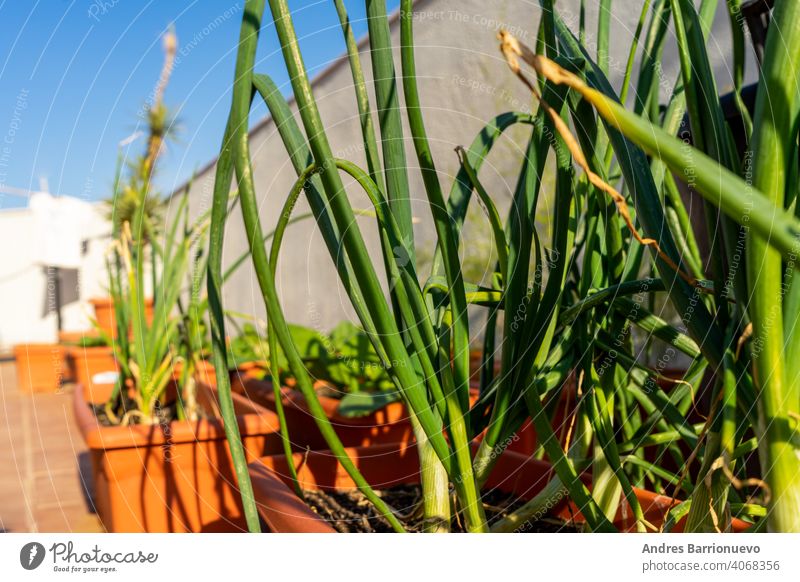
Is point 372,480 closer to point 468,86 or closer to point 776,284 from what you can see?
point 776,284

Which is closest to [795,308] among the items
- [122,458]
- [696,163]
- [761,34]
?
[696,163]

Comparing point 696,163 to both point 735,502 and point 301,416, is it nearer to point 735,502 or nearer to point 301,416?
point 735,502

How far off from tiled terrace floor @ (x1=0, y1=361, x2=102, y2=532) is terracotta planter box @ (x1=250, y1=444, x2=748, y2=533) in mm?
229

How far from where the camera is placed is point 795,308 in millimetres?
266

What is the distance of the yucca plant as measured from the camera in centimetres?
27

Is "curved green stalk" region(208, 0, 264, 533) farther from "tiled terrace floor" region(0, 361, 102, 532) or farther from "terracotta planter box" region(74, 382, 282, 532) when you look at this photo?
"terracotta planter box" region(74, 382, 282, 532)

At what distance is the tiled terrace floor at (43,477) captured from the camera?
107 centimetres

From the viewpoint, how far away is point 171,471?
32.6 inches

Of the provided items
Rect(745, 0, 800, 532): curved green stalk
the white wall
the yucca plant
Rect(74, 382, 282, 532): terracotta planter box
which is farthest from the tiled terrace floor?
the white wall

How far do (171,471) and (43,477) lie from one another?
0.76 metres

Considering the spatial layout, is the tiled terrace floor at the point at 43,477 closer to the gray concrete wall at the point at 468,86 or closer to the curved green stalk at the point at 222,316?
the curved green stalk at the point at 222,316

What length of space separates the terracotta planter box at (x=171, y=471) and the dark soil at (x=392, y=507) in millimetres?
228
